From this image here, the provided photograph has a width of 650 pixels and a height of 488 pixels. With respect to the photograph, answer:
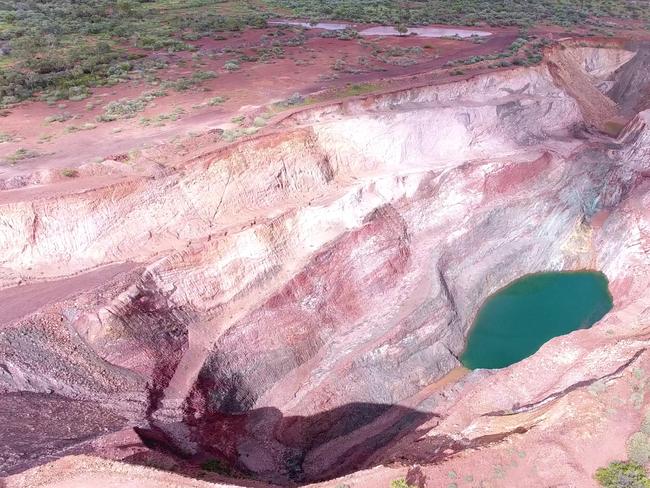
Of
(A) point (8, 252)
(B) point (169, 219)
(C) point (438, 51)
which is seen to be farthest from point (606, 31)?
(A) point (8, 252)

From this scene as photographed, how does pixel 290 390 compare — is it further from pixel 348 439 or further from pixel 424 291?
pixel 424 291

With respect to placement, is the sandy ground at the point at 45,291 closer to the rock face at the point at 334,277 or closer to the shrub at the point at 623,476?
the rock face at the point at 334,277

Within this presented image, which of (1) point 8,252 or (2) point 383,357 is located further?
(2) point 383,357

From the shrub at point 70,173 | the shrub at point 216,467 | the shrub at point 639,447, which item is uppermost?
the shrub at point 70,173

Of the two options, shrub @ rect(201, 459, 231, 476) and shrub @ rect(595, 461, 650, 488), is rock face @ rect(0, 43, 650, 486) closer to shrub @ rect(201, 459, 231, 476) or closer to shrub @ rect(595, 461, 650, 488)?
shrub @ rect(595, 461, 650, 488)

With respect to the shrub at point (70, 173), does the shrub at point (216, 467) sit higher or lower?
lower

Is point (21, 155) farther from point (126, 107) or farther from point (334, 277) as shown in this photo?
point (334, 277)

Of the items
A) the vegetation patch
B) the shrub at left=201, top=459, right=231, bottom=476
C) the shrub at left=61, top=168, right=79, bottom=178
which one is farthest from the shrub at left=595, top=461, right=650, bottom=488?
the vegetation patch

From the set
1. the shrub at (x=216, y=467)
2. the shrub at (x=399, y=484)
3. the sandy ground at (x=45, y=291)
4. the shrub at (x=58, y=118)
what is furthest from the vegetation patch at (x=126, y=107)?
the shrub at (x=399, y=484)
